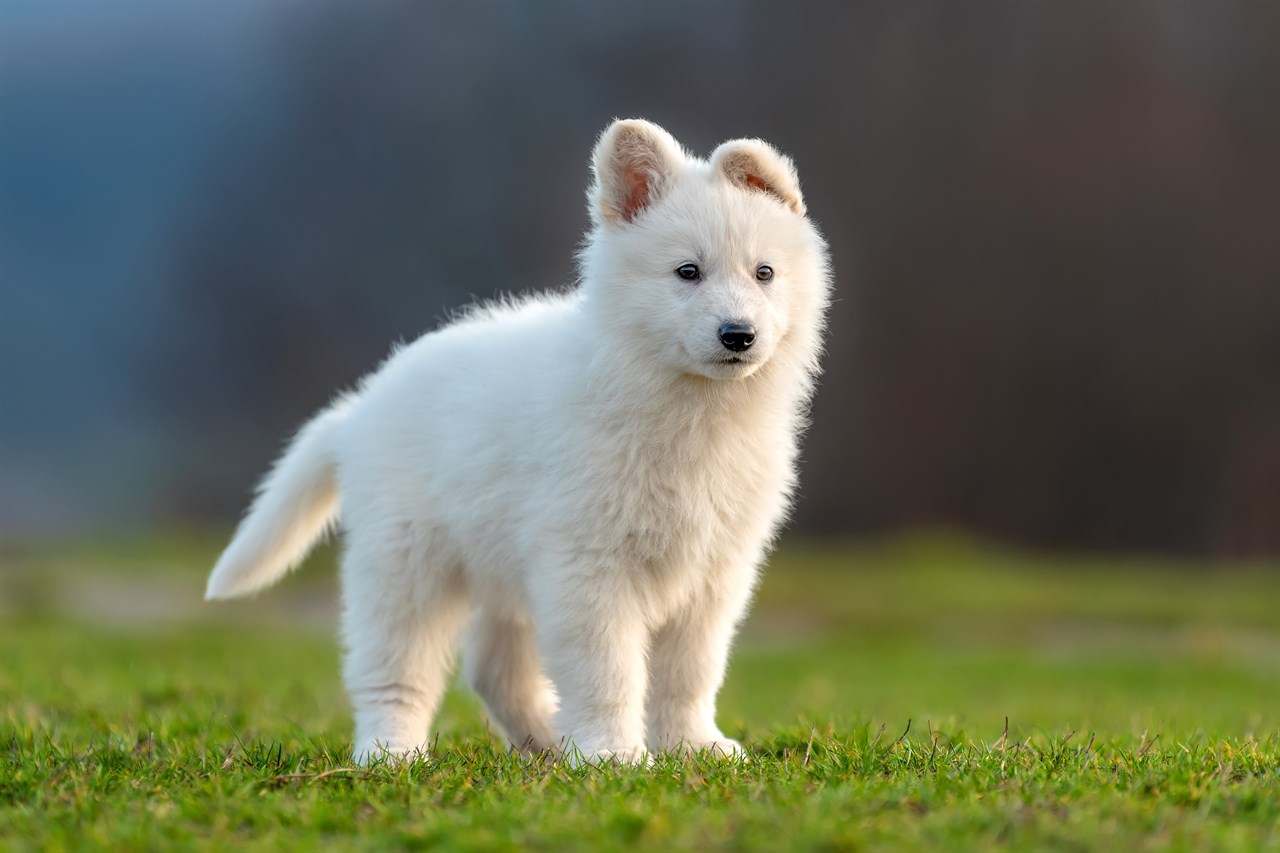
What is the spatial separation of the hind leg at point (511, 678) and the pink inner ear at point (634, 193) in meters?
1.74

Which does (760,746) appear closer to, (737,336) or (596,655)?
(596,655)

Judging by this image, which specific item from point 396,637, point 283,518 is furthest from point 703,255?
point 283,518

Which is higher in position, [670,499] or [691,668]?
[670,499]

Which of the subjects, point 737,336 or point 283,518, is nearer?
point 737,336

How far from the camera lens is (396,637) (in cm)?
511

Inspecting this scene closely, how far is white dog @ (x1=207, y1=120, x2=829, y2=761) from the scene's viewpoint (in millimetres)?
4535

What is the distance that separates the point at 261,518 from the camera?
5746 millimetres

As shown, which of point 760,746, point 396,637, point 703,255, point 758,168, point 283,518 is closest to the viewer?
point 703,255

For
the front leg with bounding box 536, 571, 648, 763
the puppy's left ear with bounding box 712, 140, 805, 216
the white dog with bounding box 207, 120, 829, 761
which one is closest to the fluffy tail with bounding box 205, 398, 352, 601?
the white dog with bounding box 207, 120, 829, 761

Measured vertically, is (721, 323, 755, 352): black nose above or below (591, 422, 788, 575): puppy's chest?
above

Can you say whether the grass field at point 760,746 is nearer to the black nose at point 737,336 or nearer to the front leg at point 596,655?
the front leg at point 596,655

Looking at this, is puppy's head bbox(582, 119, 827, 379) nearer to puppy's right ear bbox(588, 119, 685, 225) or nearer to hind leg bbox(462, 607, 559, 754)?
puppy's right ear bbox(588, 119, 685, 225)

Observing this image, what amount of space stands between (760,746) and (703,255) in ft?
5.57

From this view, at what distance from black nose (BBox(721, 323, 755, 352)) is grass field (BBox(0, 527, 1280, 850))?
1276 mm
